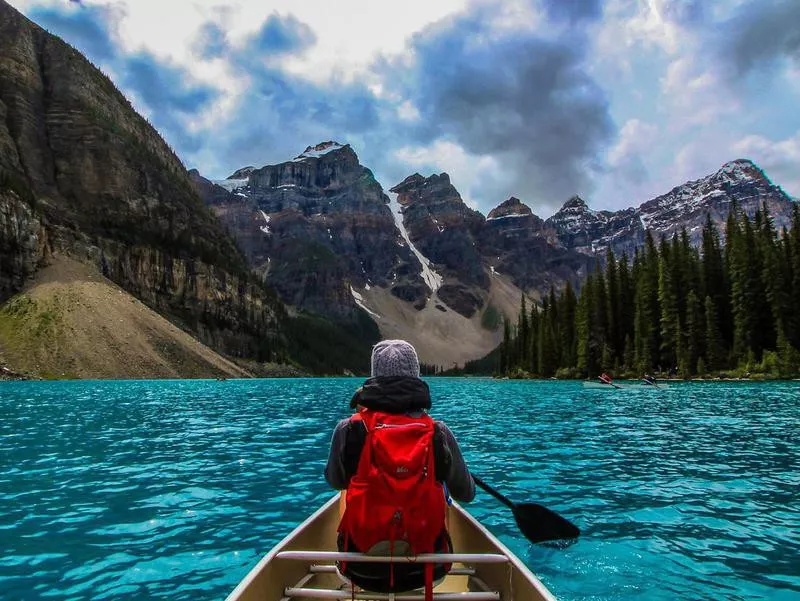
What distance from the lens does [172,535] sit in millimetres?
10336

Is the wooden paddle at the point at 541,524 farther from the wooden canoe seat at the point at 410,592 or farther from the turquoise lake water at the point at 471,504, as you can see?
the wooden canoe seat at the point at 410,592

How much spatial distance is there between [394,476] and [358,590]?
1.67 m

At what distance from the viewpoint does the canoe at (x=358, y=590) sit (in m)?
5.34

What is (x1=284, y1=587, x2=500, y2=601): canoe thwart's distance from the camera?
5258mm

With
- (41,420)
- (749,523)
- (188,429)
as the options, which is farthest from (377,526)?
(41,420)

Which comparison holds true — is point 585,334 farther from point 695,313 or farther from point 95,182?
point 95,182

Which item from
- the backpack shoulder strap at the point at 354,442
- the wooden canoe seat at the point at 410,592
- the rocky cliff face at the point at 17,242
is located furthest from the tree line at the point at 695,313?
the rocky cliff face at the point at 17,242

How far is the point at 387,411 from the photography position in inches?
209

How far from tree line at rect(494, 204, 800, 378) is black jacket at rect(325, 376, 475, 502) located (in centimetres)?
8009

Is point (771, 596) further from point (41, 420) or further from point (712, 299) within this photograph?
point (712, 299)

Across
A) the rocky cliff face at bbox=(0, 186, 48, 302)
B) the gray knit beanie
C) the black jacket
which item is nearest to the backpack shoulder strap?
the black jacket

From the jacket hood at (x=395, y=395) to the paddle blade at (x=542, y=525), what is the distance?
5.56 metres

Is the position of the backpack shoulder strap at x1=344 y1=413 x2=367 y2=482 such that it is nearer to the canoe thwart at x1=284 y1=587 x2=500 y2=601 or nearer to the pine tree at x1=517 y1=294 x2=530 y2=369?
the canoe thwart at x1=284 y1=587 x2=500 y2=601

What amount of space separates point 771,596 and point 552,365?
11492cm
